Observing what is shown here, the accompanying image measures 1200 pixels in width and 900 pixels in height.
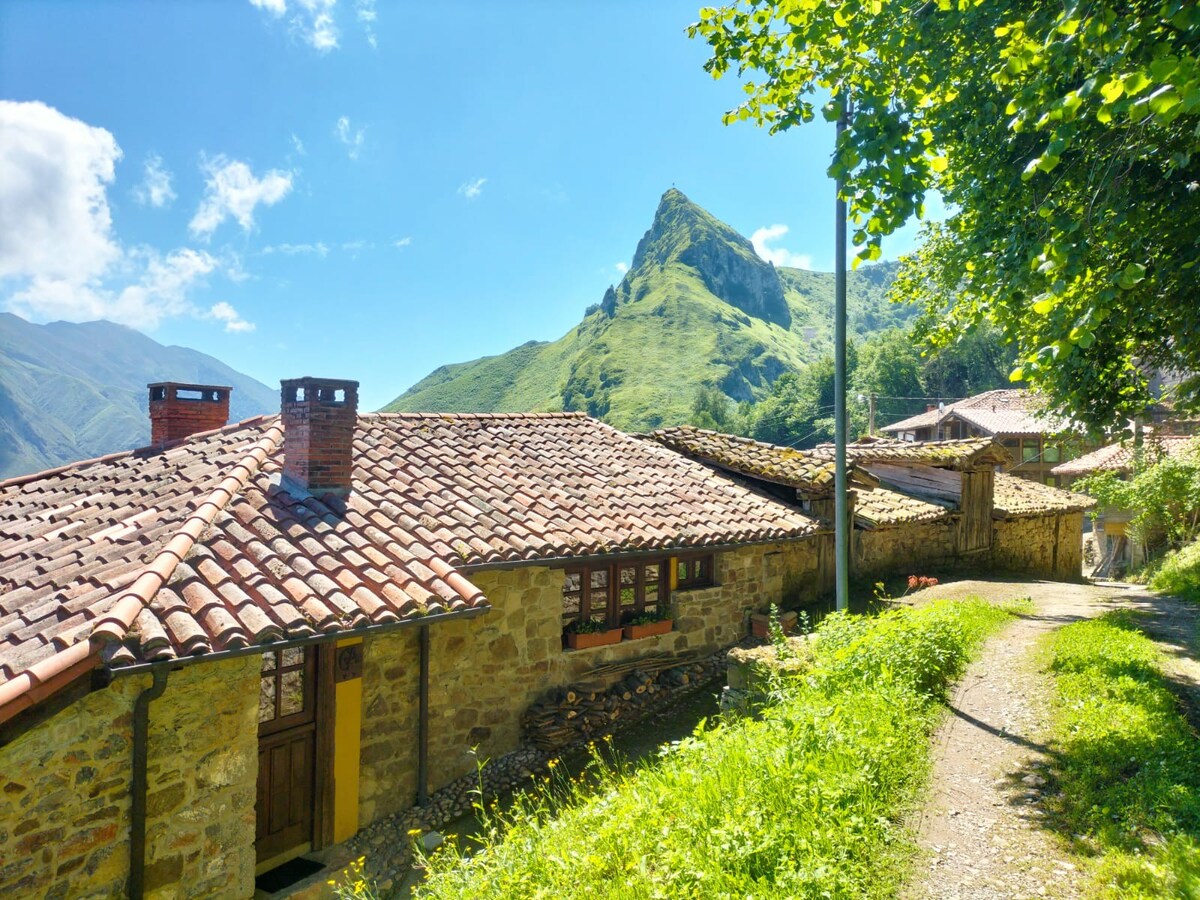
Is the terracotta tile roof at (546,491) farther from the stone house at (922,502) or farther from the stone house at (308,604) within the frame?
the stone house at (922,502)

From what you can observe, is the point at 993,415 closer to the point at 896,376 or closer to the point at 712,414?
the point at 896,376

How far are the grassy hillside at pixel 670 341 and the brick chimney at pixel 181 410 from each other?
66.9 metres

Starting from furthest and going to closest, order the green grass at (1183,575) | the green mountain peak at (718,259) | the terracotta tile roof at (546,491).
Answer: the green mountain peak at (718,259) < the green grass at (1183,575) < the terracotta tile roof at (546,491)

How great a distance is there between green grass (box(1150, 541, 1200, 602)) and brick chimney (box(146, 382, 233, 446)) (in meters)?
16.9

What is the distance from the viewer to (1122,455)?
24484mm

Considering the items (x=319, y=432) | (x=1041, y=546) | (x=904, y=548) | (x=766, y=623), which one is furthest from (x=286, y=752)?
(x=1041, y=546)

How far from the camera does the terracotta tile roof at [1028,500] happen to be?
16.7 m

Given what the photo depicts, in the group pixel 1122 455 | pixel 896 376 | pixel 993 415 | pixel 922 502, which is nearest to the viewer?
pixel 922 502

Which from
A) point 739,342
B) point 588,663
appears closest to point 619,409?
point 739,342

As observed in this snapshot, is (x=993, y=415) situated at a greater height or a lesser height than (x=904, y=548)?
greater

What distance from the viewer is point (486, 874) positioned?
4012mm

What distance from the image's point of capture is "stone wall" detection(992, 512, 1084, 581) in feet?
55.2

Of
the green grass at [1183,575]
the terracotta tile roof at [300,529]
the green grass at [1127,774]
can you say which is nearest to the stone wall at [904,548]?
the terracotta tile roof at [300,529]

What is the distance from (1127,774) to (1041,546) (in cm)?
1633
